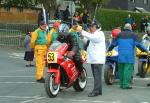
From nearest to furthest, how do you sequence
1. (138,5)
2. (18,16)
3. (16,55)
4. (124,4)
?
(16,55) → (18,16) → (124,4) → (138,5)

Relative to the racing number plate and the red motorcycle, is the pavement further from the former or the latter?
the racing number plate

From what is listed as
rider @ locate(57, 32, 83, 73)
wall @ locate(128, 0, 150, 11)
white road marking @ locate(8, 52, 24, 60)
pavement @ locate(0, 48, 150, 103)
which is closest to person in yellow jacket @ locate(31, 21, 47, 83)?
pavement @ locate(0, 48, 150, 103)

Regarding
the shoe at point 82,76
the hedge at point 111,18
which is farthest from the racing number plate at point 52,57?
the hedge at point 111,18

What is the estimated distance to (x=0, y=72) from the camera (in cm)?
2070

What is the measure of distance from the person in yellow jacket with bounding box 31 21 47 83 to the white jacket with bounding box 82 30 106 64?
119 inches

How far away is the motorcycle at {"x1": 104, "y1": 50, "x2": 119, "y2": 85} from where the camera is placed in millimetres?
16391

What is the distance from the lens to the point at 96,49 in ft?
47.0

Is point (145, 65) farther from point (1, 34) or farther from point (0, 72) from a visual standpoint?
point (1, 34)

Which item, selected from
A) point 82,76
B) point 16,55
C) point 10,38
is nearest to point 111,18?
point 10,38

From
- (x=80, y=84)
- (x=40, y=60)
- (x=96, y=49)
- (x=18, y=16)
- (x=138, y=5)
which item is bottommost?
(x=80, y=84)

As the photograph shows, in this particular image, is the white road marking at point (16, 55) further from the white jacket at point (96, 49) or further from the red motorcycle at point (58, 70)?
the white jacket at point (96, 49)

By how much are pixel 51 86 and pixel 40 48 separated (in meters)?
3.80

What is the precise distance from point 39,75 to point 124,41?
119 inches

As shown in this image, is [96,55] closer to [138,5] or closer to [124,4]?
[124,4]
